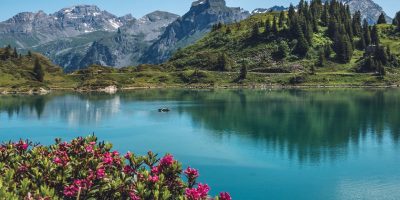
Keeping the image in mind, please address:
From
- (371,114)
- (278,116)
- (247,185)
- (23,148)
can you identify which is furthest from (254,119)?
(23,148)

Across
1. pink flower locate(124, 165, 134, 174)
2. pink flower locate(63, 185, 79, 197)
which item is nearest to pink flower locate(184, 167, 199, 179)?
pink flower locate(124, 165, 134, 174)

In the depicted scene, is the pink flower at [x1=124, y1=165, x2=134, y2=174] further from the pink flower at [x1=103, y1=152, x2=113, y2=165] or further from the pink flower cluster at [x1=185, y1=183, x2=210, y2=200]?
the pink flower cluster at [x1=185, y1=183, x2=210, y2=200]

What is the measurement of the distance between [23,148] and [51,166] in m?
6.24

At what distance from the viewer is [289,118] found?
129750 millimetres

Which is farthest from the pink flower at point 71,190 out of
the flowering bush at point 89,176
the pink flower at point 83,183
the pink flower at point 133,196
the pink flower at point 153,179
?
the pink flower at point 153,179

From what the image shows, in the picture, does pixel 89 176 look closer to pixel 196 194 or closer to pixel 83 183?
pixel 83 183

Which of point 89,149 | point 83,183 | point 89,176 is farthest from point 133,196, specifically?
point 89,149

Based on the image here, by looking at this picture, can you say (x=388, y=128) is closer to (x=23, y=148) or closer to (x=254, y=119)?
(x=254, y=119)

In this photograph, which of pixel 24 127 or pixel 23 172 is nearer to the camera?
pixel 23 172

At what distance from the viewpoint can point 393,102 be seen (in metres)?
167

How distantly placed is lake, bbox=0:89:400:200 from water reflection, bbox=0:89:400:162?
0.75 ft

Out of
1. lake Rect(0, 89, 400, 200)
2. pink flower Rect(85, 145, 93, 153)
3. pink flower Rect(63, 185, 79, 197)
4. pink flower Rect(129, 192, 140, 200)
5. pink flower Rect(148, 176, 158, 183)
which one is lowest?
lake Rect(0, 89, 400, 200)

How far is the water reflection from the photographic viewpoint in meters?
90.4

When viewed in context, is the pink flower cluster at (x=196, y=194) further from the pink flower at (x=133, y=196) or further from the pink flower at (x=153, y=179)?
the pink flower at (x=133, y=196)
